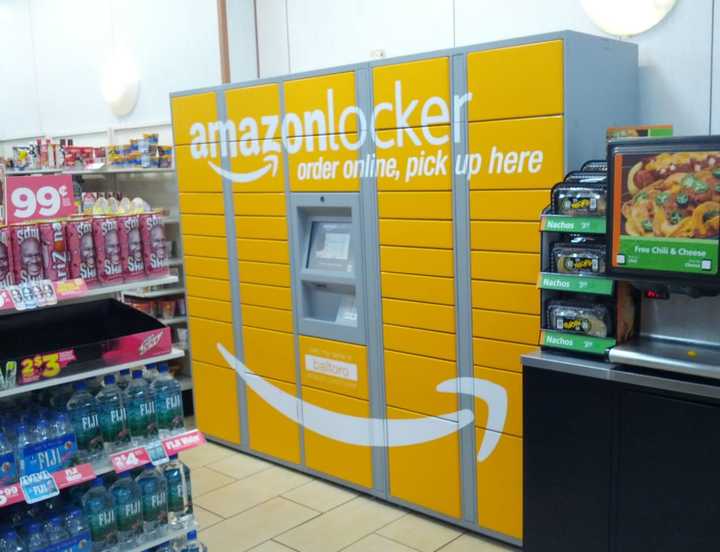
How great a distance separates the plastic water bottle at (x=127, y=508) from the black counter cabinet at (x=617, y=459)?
57.8 inches

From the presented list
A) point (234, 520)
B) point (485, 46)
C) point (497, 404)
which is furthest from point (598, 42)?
point (234, 520)

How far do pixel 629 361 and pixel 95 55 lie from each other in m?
6.00

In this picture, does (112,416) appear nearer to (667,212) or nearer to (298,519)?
(298,519)

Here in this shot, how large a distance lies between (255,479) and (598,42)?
296cm

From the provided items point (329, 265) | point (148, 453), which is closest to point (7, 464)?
point (148, 453)

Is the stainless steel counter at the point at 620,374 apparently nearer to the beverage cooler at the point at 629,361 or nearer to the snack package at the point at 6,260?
the beverage cooler at the point at 629,361

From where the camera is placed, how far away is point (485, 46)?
334cm

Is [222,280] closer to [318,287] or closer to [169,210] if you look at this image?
[318,287]

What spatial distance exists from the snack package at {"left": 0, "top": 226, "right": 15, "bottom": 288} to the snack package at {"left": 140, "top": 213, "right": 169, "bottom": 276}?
1.52ft

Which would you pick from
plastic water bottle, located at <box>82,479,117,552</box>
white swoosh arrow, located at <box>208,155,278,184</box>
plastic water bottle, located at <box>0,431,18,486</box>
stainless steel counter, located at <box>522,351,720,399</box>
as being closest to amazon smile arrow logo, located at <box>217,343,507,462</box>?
stainless steel counter, located at <box>522,351,720,399</box>

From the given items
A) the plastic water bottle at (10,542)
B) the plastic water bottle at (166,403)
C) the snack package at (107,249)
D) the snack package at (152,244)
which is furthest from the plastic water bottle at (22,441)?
the snack package at (152,244)

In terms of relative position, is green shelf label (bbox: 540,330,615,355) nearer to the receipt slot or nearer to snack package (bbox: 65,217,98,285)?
the receipt slot

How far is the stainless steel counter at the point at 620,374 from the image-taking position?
2.54 m

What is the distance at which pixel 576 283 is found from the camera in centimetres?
281
